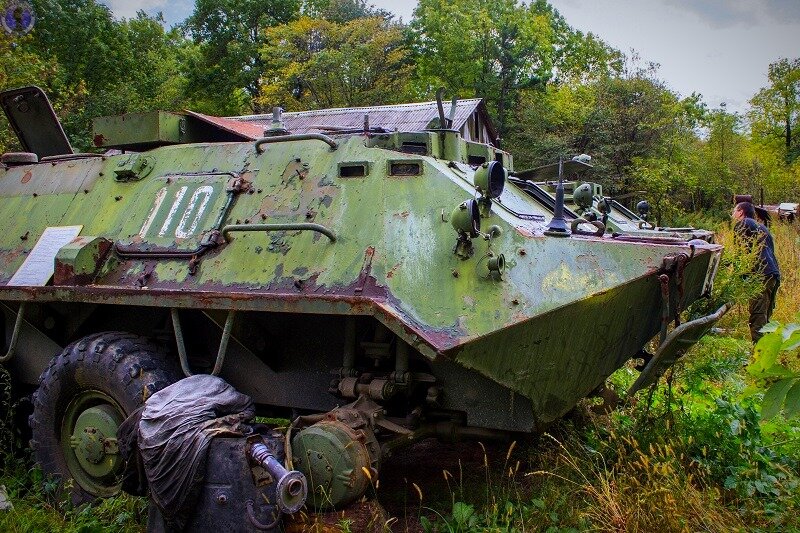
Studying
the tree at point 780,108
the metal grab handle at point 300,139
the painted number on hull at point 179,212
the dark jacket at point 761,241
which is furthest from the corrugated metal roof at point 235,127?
the tree at point 780,108

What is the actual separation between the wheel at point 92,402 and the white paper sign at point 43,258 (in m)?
0.63

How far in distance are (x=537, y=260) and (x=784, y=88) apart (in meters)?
22.0

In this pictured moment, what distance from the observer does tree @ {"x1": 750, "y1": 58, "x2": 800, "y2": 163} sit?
71.1ft

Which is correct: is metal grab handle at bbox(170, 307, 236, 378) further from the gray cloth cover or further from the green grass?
the green grass

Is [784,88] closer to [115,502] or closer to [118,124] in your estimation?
[118,124]

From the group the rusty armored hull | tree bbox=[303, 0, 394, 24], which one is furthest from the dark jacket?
tree bbox=[303, 0, 394, 24]

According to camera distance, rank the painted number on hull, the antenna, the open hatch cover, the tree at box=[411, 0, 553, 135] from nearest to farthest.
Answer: the antenna, the painted number on hull, the open hatch cover, the tree at box=[411, 0, 553, 135]

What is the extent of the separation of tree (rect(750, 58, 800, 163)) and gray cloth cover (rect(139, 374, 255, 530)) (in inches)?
794

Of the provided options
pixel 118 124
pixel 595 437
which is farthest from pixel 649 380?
pixel 118 124

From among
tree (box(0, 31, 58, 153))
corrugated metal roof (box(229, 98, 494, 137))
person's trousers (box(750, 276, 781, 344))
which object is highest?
tree (box(0, 31, 58, 153))

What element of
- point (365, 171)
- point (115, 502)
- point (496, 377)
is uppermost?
point (365, 171)

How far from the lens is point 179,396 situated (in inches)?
168

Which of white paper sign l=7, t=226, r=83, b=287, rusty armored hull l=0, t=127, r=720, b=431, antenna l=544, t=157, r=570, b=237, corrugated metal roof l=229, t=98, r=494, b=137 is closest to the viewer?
rusty armored hull l=0, t=127, r=720, b=431

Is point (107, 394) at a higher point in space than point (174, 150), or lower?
lower
